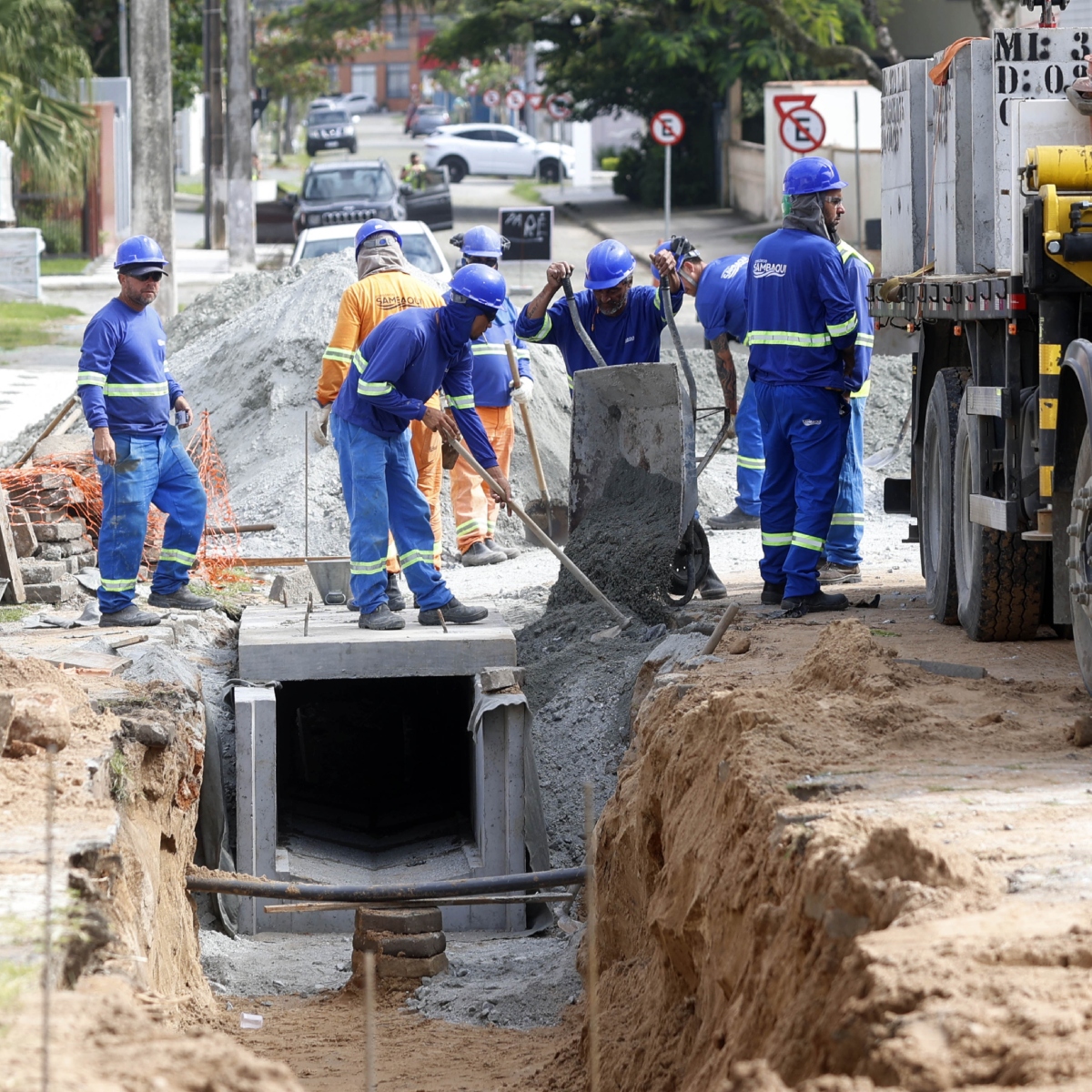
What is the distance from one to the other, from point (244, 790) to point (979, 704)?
4205 mm

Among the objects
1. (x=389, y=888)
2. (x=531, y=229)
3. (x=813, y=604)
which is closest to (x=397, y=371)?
(x=813, y=604)

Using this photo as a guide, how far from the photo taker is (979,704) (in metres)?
6.13

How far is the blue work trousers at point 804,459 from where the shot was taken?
8.26 meters

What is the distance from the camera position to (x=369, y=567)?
9078 mm

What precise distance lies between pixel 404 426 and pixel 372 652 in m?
1.23

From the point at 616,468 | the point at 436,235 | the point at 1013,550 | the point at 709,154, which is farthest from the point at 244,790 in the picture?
the point at 709,154

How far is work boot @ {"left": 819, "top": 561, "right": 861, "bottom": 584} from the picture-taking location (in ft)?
31.4

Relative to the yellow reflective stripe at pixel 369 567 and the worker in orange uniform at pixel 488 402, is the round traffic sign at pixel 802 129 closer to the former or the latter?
the worker in orange uniform at pixel 488 402

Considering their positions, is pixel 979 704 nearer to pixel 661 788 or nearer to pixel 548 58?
pixel 661 788

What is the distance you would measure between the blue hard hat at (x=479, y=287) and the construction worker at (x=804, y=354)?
130 centimetres

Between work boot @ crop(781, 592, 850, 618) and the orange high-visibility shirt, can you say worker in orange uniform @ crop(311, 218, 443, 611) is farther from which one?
work boot @ crop(781, 592, 850, 618)

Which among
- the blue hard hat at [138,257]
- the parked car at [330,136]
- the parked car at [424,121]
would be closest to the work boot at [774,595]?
the blue hard hat at [138,257]

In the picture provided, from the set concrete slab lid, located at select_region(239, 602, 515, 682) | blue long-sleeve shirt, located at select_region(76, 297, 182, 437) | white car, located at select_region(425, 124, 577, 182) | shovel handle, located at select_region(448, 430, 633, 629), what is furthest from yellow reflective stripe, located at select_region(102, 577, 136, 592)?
white car, located at select_region(425, 124, 577, 182)

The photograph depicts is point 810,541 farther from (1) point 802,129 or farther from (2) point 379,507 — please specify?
(1) point 802,129
